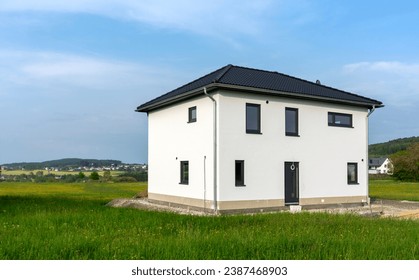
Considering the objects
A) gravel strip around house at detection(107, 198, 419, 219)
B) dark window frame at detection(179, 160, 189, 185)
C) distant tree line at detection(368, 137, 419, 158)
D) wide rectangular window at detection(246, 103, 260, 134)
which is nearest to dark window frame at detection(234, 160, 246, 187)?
wide rectangular window at detection(246, 103, 260, 134)

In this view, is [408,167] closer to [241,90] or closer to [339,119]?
[339,119]

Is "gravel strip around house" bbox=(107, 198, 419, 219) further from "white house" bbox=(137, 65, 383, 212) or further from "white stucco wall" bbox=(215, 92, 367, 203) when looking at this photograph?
"white stucco wall" bbox=(215, 92, 367, 203)

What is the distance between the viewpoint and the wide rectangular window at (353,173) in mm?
20750

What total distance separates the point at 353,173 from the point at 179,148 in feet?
30.8

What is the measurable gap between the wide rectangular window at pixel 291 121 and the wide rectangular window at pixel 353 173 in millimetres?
4181

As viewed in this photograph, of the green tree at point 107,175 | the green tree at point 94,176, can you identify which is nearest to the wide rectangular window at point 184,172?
the green tree at point 107,175

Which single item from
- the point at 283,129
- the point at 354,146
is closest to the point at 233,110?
the point at 283,129

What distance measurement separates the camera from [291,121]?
18.9 metres

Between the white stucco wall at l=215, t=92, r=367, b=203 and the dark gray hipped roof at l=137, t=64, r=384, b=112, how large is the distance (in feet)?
1.61

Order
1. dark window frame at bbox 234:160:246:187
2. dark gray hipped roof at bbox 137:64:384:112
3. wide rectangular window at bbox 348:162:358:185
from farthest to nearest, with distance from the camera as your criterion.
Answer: wide rectangular window at bbox 348:162:358:185
dark gray hipped roof at bbox 137:64:384:112
dark window frame at bbox 234:160:246:187

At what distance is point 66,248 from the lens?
754cm

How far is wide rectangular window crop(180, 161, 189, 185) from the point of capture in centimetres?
1914

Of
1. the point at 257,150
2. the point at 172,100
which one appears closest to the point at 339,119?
the point at 257,150

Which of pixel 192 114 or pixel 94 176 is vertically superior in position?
pixel 192 114
